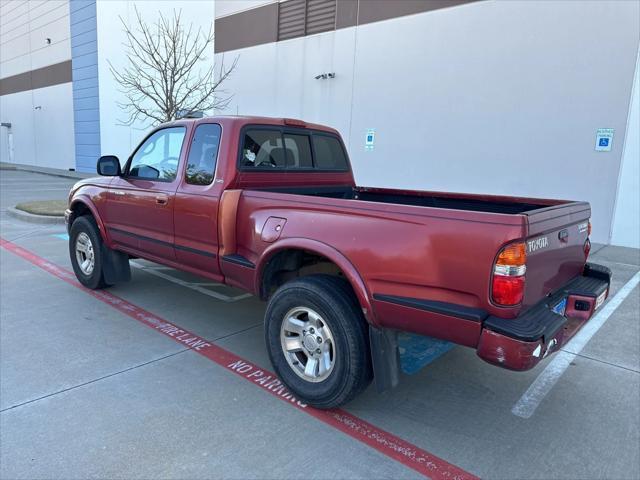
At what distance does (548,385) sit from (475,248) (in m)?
2.00

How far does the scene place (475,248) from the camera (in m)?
2.37

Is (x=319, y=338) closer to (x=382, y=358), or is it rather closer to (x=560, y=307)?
(x=382, y=358)

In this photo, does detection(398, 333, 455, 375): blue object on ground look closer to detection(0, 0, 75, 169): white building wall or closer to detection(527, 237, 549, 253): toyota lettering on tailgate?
detection(527, 237, 549, 253): toyota lettering on tailgate

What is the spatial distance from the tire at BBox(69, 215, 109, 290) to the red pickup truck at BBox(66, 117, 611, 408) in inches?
→ 17.1

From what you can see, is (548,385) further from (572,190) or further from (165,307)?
(572,190)

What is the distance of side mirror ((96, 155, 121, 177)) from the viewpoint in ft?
15.9

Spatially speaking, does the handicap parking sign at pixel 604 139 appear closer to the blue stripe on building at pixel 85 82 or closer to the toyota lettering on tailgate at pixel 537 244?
the toyota lettering on tailgate at pixel 537 244

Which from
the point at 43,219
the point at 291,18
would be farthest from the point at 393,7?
the point at 43,219

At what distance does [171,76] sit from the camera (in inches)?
433

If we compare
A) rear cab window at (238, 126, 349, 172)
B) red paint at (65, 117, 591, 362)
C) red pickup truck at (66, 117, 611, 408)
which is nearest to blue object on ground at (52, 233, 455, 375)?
red pickup truck at (66, 117, 611, 408)

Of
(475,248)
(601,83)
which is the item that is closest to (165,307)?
(475,248)

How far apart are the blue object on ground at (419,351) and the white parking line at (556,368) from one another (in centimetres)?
68

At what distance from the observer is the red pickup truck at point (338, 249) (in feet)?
7.89

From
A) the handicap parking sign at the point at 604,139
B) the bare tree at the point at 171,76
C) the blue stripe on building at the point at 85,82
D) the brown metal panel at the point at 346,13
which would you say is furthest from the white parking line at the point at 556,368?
the blue stripe on building at the point at 85,82
